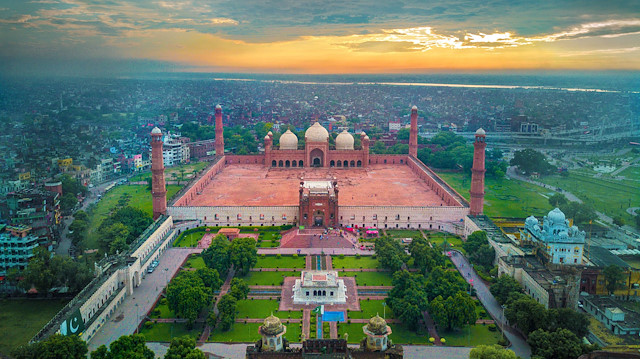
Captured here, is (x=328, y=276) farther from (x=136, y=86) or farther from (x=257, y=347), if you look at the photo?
(x=136, y=86)

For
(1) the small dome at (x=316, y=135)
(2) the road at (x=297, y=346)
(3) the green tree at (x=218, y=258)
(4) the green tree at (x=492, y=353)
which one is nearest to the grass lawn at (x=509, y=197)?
(1) the small dome at (x=316, y=135)

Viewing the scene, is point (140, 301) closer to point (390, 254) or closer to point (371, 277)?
point (371, 277)

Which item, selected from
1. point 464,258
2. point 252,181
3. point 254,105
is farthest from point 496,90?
point 464,258

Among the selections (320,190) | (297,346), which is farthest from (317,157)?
(297,346)

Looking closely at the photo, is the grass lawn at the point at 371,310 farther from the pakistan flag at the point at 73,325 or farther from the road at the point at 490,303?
the pakistan flag at the point at 73,325

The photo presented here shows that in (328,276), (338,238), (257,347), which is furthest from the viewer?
(338,238)

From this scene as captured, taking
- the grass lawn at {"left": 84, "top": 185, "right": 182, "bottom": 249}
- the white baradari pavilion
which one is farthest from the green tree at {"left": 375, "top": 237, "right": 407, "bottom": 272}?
the grass lawn at {"left": 84, "top": 185, "right": 182, "bottom": 249}
